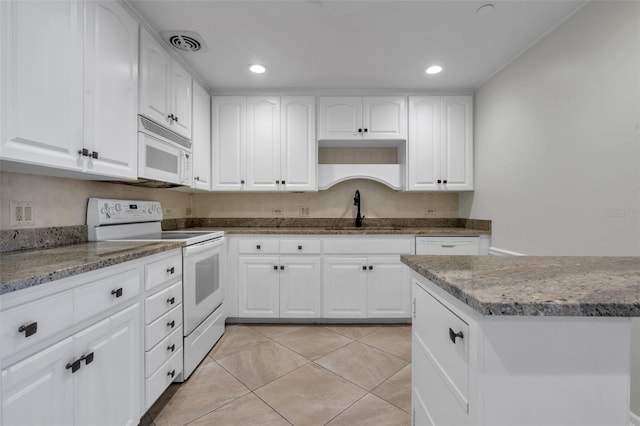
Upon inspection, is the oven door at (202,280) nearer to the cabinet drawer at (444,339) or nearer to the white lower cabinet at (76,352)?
the white lower cabinet at (76,352)

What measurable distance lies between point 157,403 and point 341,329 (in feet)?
4.99

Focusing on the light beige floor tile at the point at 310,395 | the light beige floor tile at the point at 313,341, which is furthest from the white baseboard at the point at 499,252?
the light beige floor tile at the point at 310,395

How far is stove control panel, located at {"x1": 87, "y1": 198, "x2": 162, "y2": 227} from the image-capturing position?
1.77 metres

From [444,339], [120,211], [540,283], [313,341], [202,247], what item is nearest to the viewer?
[540,283]

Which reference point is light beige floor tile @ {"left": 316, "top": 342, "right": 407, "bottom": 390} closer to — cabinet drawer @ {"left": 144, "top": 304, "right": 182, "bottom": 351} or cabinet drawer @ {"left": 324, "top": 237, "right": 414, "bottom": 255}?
cabinet drawer @ {"left": 324, "top": 237, "right": 414, "bottom": 255}

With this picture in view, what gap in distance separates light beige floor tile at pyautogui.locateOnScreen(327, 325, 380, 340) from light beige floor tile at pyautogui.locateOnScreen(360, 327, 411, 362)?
54 mm

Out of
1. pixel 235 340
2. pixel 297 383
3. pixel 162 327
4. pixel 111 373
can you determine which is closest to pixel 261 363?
pixel 297 383

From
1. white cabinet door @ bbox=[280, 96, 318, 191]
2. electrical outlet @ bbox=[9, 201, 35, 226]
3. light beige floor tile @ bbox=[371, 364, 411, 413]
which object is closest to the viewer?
electrical outlet @ bbox=[9, 201, 35, 226]

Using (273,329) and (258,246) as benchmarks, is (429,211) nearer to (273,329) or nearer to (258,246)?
(258,246)

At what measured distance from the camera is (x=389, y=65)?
2393 millimetres

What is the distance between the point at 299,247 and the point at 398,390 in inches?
54.9

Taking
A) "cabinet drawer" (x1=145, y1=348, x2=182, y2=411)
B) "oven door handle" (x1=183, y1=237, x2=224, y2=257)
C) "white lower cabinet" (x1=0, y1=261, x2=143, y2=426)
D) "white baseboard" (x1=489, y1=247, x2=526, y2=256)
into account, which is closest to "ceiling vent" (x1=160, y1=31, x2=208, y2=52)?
"oven door handle" (x1=183, y1=237, x2=224, y2=257)

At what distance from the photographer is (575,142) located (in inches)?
67.7

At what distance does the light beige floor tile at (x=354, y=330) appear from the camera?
2490 mm
